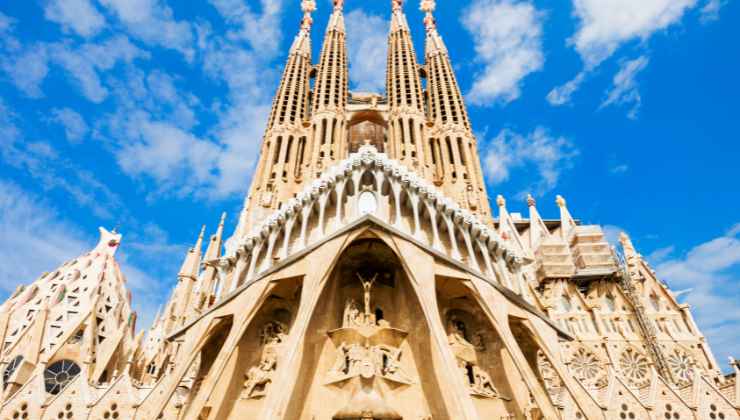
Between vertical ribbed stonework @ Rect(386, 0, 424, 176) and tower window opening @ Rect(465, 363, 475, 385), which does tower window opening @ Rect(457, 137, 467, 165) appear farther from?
tower window opening @ Rect(465, 363, 475, 385)

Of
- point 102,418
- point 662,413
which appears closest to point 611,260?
point 662,413

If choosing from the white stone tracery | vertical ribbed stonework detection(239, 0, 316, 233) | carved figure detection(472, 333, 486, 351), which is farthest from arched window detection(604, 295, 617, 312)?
vertical ribbed stonework detection(239, 0, 316, 233)

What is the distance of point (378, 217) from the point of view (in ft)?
45.8

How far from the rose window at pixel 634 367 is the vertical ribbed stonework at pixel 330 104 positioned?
16.9 metres

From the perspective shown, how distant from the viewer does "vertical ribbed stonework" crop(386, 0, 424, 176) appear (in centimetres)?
2238

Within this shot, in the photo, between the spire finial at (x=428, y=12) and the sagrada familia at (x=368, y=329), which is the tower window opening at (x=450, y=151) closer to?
the sagrada familia at (x=368, y=329)

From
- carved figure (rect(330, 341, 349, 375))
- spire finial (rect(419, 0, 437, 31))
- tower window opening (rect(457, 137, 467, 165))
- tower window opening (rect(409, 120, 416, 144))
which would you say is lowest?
carved figure (rect(330, 341, 349, 375))

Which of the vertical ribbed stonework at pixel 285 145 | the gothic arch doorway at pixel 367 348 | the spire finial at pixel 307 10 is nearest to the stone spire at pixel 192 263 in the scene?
the vertical ribbed stonework at pixel 285 145

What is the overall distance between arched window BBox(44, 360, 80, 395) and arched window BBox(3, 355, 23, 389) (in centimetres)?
104

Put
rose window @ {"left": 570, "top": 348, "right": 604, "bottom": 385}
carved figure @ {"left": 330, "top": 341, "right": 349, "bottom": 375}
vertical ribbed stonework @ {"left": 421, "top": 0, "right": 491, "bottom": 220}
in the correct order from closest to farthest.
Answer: carved figure @ {"left": 330, "top": 341, "right": 349, "bottom": 375} < rose window @ {"left": 570, "top": 348, "right": 604, "bottom": 385} < vertical ribbed stonework @ {"left": 421, "top": 0, "right": 491, "bottom": 220}

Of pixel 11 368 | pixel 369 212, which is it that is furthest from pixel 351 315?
pixel 11 368

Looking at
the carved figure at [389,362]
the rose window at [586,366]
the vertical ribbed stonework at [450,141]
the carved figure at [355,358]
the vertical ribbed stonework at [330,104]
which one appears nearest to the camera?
the carved figure at [355,358]

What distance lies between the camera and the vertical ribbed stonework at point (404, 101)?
22.4 metres

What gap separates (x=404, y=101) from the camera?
996 inches
